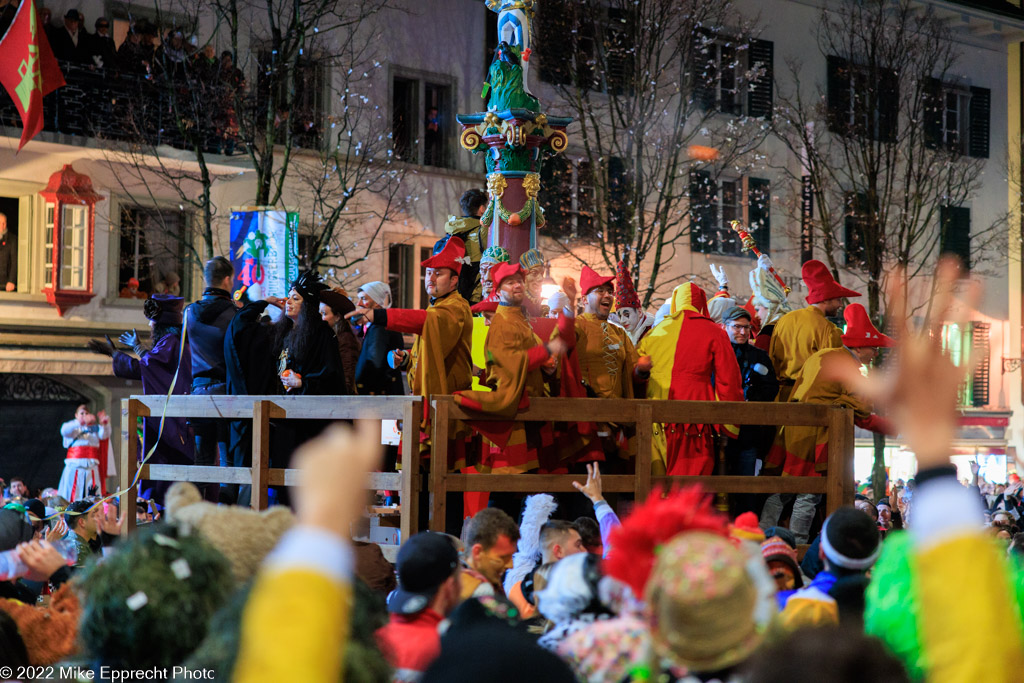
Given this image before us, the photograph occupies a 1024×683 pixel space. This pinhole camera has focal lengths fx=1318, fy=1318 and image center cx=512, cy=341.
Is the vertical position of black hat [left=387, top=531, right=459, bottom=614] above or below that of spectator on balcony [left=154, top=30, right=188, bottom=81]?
below

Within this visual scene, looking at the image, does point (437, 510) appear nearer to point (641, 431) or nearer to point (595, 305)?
point (641, 431)

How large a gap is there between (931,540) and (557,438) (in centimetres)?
657

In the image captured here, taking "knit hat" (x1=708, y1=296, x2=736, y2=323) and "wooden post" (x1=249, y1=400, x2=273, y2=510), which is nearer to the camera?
"wooden post" (x1=249, y1=400, x2=273, y2=510)

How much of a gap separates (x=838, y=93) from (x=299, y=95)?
1268 cm

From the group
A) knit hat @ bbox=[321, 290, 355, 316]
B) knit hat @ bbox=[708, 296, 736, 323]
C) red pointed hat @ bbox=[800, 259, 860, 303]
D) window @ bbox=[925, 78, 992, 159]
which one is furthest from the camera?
window @ bbox=[925, 78, 992, 159]

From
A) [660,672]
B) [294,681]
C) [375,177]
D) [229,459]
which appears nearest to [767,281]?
[229,459]

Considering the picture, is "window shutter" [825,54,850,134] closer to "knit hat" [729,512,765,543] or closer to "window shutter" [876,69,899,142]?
"window shutter" [876,69,899,142]

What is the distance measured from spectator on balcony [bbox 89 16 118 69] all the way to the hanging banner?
735cm

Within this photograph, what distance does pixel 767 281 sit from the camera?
12.7 meters

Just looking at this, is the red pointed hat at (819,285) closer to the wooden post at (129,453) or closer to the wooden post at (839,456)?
the wooden post at (839,456)

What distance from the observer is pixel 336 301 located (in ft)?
31.2

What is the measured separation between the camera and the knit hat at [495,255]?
1141 cm

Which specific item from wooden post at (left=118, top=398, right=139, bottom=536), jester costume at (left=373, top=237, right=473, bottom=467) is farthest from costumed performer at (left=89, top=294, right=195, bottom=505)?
jester costume at (left=373, top=237, right=473, bottom=467)

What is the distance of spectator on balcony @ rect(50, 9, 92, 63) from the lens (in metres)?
22.2
